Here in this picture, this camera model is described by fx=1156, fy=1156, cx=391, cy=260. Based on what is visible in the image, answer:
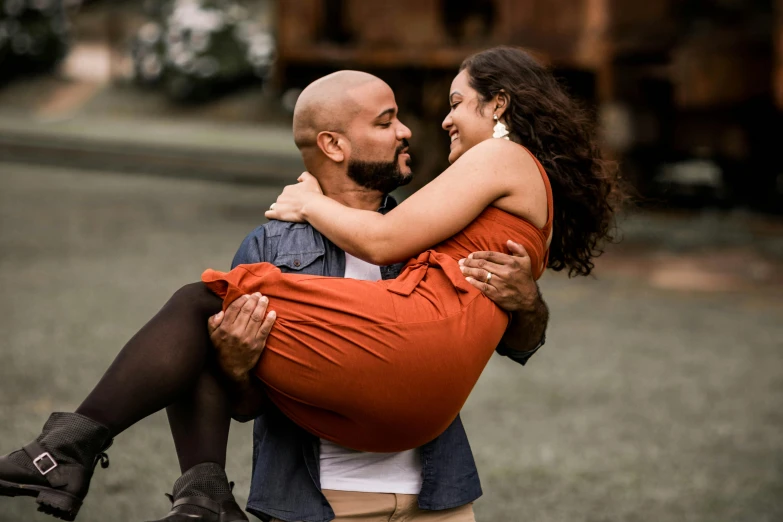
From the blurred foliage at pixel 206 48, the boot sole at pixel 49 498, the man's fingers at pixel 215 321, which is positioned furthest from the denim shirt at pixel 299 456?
the blurred foliage at pixel 206 48

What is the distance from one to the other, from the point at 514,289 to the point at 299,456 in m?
0.62

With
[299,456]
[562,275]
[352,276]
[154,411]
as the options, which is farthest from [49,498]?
[562,275]

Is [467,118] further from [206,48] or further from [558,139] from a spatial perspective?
[206,48]

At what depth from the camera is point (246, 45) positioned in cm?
2325

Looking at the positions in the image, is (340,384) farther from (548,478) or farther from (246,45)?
(246,45)

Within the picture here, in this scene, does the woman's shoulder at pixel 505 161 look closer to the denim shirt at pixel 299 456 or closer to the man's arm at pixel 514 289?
the man's arm at pixel 514 289

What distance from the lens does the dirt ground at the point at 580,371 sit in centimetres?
524

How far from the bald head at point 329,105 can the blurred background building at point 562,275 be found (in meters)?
1.07

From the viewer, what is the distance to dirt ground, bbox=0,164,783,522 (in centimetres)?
524

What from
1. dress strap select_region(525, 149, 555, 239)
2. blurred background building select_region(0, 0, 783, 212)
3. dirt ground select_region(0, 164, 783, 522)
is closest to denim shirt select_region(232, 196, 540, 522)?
dress strap select_region(525, 149, 555, 239)

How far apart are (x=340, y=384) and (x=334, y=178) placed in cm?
57

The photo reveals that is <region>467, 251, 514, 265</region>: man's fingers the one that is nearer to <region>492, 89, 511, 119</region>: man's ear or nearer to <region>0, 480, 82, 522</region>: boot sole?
<region>492, 89, 511, 119</region>: man's ear

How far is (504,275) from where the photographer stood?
8.47ft

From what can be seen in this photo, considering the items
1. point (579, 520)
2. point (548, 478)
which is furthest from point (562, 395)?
point (579, 520)
